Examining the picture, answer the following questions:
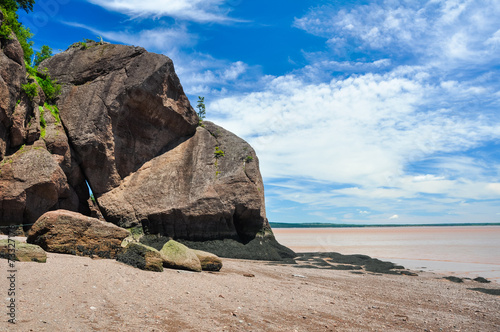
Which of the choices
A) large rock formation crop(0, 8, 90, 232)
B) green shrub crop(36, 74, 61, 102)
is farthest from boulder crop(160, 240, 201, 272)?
green shrub crop(36, 74, 61, 102)

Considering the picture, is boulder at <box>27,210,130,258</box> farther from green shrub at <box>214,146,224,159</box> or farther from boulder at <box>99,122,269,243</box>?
green shrub at <box>214,146,224,159</box>

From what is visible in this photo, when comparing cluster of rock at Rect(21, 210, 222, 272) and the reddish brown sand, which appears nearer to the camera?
the reddish brown sand

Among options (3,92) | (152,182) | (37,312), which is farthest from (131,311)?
(152,182)

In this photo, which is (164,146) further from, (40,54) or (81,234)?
(81,234)

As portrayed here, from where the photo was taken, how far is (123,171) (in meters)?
20.7

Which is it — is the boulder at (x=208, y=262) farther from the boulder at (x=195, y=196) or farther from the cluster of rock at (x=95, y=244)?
the boulder at (x=195, y=196)

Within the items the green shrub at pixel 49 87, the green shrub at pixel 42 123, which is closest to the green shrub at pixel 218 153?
the green shrub at pixel 42 123

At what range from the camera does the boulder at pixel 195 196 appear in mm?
19406

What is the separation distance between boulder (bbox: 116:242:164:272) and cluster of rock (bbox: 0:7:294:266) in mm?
7989

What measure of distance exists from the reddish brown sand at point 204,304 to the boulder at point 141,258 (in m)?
0.43

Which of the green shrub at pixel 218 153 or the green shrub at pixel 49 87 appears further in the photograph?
the green shrub at pixel 218 153

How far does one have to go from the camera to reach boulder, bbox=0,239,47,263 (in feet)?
25.8

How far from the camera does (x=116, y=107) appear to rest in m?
19.7

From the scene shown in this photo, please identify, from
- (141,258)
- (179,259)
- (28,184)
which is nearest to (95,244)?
(141,258)
